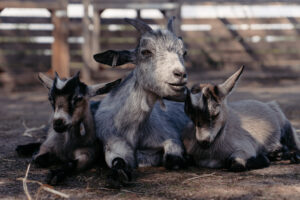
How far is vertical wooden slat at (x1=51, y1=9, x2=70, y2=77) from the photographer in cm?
1207

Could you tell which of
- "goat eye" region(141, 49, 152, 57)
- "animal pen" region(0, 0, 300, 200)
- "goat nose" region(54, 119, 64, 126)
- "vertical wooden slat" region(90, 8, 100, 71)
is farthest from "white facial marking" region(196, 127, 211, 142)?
"vertical wooden slat" region(90, 8, 100, 71)

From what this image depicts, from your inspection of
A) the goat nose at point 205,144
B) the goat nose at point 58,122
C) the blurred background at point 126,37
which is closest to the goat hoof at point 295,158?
the goat nose at point 205,144

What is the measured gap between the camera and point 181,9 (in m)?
12.6

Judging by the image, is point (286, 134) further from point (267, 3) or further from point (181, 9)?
point (267, 3)

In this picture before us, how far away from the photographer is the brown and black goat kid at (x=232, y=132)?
4.01 m

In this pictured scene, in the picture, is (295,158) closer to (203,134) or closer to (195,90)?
(203,134)

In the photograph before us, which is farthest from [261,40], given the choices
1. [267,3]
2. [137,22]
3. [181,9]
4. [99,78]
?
[137,22]

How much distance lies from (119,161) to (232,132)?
48.3 inches

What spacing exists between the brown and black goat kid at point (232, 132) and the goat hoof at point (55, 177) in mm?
1227

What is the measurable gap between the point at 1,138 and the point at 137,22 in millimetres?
2751

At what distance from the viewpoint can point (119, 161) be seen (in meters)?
4.05

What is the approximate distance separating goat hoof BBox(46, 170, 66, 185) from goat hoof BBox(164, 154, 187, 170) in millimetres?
990

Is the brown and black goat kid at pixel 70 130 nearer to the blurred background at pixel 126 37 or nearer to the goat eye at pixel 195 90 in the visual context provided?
the goat eye at pixel 195 90

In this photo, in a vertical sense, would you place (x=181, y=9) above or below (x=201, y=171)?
above
